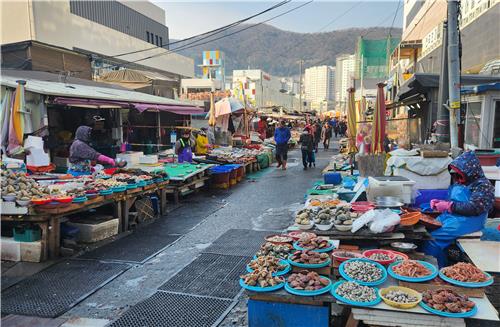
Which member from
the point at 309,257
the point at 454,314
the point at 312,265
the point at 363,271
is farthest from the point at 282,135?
the point at 454,314

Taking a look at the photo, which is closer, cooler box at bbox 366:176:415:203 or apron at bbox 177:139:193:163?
cooler box at bbox 366:176:415:203

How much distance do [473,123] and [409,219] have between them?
766 centimetres

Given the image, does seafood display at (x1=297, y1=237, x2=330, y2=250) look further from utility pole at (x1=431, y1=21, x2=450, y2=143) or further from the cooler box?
utility pole at (x1=431, y1=21, x2=450, y2=143)

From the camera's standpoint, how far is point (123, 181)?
7.91 meters

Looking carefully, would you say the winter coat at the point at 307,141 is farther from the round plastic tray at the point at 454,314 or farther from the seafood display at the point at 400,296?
the round plastic tray at the point at 454,314

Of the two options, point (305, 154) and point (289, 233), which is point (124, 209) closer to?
point (289, 233)

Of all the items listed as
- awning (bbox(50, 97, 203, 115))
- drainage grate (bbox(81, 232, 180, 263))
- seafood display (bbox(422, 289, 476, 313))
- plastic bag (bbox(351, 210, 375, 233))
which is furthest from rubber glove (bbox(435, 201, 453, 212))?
awning (bbox(50, 97, 203, 115))

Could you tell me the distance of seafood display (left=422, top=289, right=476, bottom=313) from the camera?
122 inches

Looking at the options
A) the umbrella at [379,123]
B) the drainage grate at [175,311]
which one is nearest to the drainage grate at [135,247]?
the drainage grate at [175,311]

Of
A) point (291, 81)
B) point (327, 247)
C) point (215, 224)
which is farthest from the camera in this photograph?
point (291, 81)

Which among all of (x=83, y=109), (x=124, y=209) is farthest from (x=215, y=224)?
(x=83, y=109)

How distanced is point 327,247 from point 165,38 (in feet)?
123

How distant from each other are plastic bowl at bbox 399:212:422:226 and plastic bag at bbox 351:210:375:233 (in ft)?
1.24

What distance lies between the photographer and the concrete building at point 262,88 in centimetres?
6575
